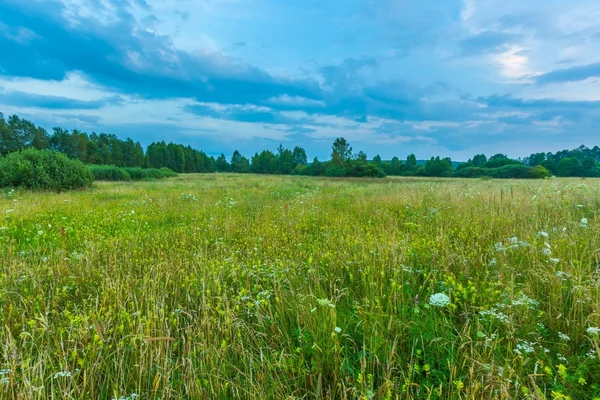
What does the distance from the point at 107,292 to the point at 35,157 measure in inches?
801

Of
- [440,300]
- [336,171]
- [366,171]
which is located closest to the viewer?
[440,300]

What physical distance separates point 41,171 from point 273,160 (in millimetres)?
91477

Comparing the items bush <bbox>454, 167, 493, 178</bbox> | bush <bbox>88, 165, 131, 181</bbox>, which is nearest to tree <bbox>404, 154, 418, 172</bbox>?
bush <bbox>454, 167, 493, 178</bbox>

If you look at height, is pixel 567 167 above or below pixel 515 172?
above

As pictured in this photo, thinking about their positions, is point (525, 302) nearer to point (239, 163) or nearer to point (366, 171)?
point (366, 171)

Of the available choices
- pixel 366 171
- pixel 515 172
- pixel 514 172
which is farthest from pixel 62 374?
pixel 514 172

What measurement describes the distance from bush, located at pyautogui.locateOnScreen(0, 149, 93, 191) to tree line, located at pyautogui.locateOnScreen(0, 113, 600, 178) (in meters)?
43.3

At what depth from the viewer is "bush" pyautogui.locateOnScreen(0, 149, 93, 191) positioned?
15148 mm

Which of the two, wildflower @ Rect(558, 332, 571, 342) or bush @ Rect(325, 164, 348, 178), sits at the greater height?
bush @ Rect(325, 164, 348, 178)

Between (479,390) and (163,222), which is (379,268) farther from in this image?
(163,222)

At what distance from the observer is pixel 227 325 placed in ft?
7.04

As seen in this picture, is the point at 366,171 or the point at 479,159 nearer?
the point at 366,171

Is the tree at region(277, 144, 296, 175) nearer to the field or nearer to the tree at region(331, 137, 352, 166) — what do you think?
the tree at region(331, 137, 352, 166)

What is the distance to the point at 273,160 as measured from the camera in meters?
105
